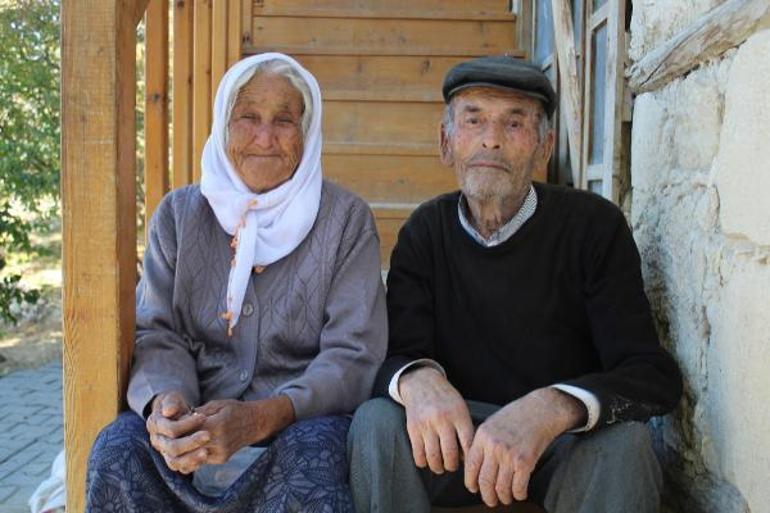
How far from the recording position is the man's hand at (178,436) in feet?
5.83

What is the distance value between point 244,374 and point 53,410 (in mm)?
3297

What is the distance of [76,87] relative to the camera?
6.07ft

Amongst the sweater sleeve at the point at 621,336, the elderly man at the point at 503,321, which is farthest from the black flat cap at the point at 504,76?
the sweater sleeve at the point at 621,336

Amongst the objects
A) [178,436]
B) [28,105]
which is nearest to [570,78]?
[178,436]

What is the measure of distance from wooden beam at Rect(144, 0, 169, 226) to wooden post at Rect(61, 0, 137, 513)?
1.88 meters

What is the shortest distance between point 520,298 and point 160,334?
89 centimetres

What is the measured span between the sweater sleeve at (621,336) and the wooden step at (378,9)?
282 centimetres

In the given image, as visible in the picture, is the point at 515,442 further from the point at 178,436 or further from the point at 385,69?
the point at 385,69

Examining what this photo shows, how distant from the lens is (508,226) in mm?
2166

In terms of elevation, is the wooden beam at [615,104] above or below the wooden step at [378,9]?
below

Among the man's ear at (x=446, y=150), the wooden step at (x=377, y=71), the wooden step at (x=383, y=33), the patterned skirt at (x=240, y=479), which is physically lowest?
the patterned skirt at (x=240, y=479)

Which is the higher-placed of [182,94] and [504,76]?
[182,94]

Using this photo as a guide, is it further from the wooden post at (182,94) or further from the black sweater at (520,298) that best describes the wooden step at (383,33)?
the black sweater at (520,298)

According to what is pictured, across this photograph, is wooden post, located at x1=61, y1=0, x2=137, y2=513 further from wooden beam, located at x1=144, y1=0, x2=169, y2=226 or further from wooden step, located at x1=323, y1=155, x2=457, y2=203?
wooden step, located at x1=323, y1=155, x2=457, y2=203
